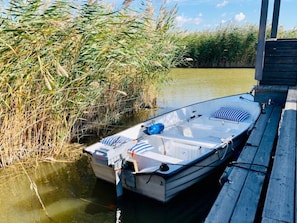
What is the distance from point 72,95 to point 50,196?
1.25 meters

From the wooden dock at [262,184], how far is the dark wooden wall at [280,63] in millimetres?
1763

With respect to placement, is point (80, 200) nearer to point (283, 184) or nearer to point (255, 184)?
point (255, 184)

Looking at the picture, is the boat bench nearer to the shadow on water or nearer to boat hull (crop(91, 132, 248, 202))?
boat hull (crop(91, 132, 248, 202))

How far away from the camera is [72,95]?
11.7ft

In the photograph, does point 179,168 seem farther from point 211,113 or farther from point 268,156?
point 211,113

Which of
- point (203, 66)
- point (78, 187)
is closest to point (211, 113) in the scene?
point (78, 187)

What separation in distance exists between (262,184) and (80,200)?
1.77 meters

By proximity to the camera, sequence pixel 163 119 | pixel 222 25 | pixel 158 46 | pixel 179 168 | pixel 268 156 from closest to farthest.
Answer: pixel 268 156
pixel 179 168
pixel 163 119
pixel 158 46
pixel 222 25

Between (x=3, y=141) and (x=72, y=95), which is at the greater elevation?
(x=72, y=95)

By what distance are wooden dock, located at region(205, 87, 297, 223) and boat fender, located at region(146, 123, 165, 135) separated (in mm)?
1207

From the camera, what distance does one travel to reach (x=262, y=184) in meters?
1.98

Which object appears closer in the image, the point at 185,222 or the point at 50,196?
the point at 185,222

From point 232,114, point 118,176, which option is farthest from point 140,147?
point 232,114

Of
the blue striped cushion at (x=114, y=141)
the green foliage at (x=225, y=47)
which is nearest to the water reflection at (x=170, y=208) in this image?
the blue striped cushion at (x=114, y=141)
